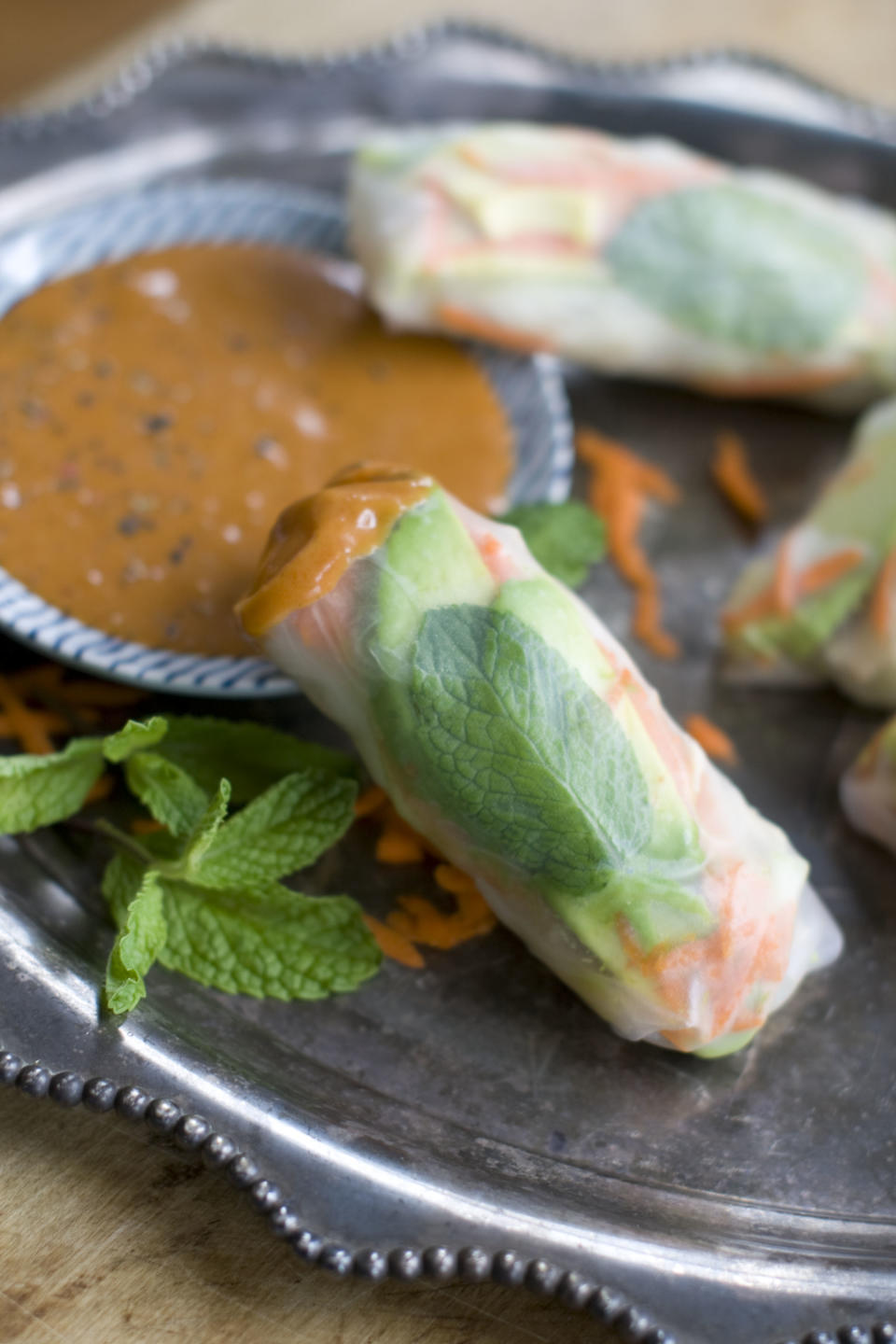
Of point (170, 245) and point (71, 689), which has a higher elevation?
point (170, 245)

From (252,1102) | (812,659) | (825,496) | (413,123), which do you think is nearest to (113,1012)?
(252,1102)

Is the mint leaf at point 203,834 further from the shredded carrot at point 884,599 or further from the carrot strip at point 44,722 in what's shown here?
the shredded carrot at point 884,599

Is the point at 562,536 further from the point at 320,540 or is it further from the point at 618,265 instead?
the point at 618,265

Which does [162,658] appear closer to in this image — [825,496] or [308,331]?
[308,331]

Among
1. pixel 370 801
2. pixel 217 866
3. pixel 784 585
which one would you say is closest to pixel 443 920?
pixel 370 801

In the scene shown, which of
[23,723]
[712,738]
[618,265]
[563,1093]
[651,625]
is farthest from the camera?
[618,265]

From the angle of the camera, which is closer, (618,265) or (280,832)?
(280,832)

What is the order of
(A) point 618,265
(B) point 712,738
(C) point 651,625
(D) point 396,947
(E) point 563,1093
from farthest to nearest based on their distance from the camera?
(A) point 618,265, (C) point 651,625, (B) point 712,738, (D) point 396,947, (E) point 563,1093

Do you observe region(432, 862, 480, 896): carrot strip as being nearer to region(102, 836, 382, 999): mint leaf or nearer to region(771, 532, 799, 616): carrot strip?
region(102, 836, 382, 999): mint leaf
